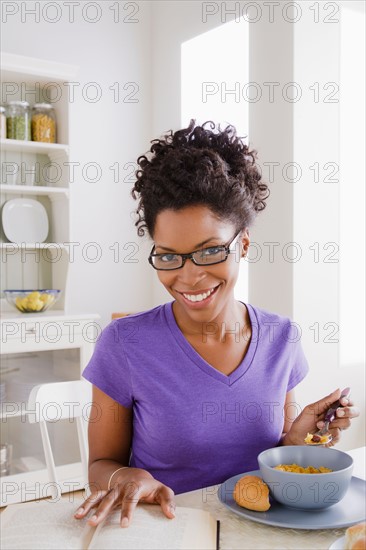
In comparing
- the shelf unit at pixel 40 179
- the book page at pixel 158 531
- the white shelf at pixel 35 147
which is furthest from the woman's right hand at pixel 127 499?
the white shelf at pixel 35 147

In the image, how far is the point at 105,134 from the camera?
142 inches

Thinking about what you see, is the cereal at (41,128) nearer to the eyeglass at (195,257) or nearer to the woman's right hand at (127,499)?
the eyeglass at (195,257)

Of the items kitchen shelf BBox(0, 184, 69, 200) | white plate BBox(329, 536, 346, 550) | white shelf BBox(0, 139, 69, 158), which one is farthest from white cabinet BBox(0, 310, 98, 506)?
white plate BBox(329, 536, 346, 550)

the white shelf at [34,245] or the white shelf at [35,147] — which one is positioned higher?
the white shelf at [35,147]

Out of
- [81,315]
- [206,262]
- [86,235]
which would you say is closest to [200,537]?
[206,262]

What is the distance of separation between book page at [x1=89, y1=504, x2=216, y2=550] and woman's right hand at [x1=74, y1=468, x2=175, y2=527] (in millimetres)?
11

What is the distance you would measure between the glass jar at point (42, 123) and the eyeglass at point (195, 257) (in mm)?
2230

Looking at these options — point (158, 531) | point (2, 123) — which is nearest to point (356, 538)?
point (158, 531)

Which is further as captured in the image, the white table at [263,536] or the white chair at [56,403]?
the white chair at [56,403]

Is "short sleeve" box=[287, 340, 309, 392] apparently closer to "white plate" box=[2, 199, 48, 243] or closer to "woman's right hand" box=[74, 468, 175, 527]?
"woman's right hand" box=[74, 468, 175, 527]

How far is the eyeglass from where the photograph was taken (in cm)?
114

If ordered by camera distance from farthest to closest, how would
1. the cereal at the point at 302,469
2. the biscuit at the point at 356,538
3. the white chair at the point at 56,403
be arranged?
the white chair at the point at 56,403, the cereal at the point at 302,469, the biscuit at the point at 356,538

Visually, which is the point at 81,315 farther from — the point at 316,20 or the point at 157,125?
the point at 316,20

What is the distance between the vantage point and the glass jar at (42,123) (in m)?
3.19
